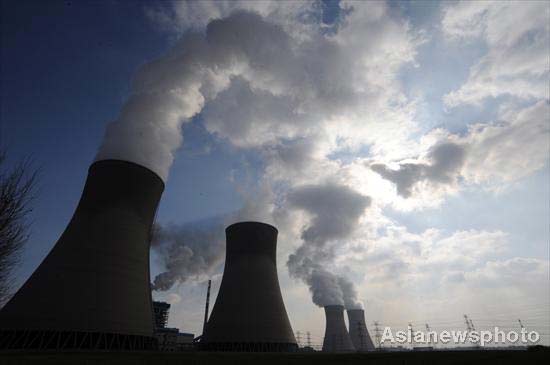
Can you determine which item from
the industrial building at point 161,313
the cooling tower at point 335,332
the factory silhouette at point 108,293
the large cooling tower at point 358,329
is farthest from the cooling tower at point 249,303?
the industrial building at point 161,313

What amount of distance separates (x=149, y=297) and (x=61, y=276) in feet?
15.8

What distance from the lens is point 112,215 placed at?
19.1 meters

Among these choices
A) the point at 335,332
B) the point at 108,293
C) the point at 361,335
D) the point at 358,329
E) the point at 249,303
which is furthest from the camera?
the point at 358,329

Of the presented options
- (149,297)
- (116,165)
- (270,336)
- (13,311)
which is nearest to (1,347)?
(13,311)

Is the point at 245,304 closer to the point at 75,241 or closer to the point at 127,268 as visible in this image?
the point at 127,268

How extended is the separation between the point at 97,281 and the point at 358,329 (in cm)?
4323

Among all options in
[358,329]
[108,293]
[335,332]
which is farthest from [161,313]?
[108,293]

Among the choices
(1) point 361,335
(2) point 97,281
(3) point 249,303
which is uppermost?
(3) point 249,303

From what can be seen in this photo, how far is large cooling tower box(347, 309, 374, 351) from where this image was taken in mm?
49450

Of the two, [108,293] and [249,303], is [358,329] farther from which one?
[108,293]

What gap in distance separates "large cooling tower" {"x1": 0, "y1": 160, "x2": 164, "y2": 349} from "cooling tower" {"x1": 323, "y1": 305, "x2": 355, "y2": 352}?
30.1 m

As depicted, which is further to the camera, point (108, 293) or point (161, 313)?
point (161, 313)

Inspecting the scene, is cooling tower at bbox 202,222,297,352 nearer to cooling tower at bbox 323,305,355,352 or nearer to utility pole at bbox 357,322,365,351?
cooling tower at bbox 323,305,355,352

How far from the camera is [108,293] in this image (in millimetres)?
17219
